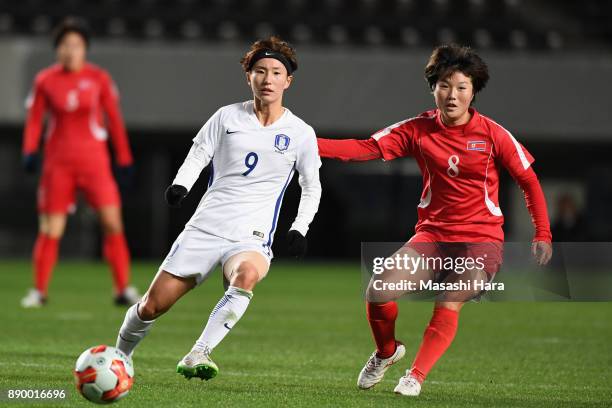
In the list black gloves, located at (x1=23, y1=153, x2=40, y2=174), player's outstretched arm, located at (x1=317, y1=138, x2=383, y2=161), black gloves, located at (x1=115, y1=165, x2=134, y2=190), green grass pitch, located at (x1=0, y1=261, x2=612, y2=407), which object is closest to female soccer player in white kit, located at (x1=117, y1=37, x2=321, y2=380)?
player's outstretched arm, located at (x1=317, y1=138, x2=383, y2=161)

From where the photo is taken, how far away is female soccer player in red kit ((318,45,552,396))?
5906 mm

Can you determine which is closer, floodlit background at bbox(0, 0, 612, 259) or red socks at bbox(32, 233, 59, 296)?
red socks at bbox(32, 233, 59, 296)

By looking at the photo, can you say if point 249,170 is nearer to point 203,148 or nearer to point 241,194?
point 241,194

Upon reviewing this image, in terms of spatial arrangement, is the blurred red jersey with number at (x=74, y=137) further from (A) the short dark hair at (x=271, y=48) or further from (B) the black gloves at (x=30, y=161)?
(A) the short dark hair at (x=271, y=48)

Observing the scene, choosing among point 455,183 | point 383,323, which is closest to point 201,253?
point 383,323

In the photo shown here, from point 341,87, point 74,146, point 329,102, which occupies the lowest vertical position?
point 74,146

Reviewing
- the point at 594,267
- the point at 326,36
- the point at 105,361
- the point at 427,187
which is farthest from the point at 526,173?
the point at 326,36

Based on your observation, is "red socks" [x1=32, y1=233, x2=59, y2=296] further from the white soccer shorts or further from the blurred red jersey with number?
the white soccer shorts

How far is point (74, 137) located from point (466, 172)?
214 inches

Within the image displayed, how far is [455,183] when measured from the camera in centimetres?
602

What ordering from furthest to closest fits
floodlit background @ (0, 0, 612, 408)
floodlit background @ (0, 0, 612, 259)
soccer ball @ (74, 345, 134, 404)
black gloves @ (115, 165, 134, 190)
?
floodlit background @ (0, 0, 612, 259) < floodlit background @ (0, 0, 612, 408) < black gloves @ (115, 165, 134, 190) < soccer ball @ (74, 345, 134, 404)

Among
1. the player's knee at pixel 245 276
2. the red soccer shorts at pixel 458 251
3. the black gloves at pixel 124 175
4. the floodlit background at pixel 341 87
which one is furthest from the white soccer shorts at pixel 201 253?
the floodlit background at pixel 341 87

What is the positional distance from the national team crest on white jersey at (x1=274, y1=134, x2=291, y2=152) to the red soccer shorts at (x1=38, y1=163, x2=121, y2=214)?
5.01m

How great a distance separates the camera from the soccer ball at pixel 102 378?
500 centimetres
